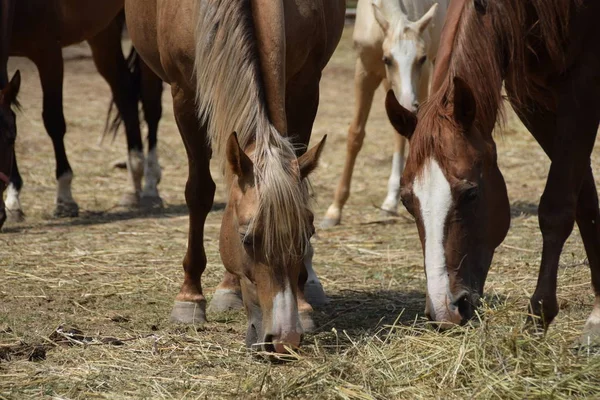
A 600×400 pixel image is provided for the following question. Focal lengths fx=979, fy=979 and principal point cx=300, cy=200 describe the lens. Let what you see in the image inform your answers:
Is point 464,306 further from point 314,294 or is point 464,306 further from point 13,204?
point 13,204

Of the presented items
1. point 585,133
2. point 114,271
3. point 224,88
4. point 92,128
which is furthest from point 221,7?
point 92,128

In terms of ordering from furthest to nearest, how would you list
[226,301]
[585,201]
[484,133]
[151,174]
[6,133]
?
[151,174] → [6,133] → [226,301] → [585,201] → [484,133]

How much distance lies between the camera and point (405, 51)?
6.54m

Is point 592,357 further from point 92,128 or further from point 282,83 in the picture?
point 92,128

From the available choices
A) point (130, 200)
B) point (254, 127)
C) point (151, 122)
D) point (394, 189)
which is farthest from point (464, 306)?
point (151, 122)

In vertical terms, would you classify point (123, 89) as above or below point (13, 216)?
above

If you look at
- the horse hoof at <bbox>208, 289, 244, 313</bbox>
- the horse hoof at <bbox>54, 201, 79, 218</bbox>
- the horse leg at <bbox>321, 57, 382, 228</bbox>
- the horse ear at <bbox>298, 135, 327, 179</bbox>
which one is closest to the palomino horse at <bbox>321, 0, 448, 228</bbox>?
the horse leg at <bbox>321, 57, 382, 228</bbox>

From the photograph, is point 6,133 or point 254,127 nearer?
point 254,127

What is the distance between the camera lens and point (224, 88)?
11.7 feet

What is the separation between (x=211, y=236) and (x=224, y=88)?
2861mm

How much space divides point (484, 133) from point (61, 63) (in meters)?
4.42

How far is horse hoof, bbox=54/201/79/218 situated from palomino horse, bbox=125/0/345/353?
10.0ft

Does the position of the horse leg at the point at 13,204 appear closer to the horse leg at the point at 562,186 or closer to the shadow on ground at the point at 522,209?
the shadow on ground at the point at 522,209

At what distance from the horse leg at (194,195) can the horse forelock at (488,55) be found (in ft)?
3.79
